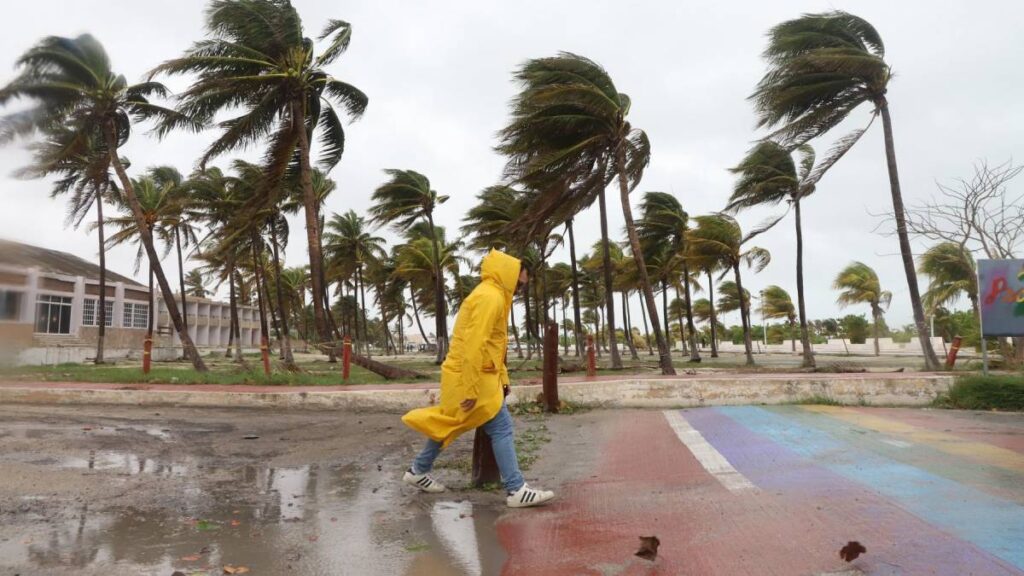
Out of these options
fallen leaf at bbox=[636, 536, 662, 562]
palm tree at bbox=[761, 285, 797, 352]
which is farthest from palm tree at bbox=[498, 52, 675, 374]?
palm tree at bbox=[761, 285, 797, 352]

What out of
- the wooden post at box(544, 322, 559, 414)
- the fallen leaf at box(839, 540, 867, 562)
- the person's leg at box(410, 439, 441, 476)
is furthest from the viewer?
the wooden post at box(544, 322, 559, 414)

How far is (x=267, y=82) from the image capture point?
15641 mm

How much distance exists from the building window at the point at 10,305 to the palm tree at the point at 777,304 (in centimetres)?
5573

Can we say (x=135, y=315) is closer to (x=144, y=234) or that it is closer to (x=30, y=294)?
(x=144, y=234)

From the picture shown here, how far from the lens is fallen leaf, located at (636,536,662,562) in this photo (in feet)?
9.74

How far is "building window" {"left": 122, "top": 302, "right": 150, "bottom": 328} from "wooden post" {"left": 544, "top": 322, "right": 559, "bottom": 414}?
37.1 metres

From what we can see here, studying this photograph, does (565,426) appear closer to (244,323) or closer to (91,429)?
(91,429)

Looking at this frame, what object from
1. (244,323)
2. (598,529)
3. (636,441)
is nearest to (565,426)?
(636,441)

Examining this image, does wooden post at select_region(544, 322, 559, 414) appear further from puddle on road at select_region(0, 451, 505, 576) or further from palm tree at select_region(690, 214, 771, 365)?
palm tree at select_region(690, 214, 771, 365)

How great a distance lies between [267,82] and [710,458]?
47.7 ft

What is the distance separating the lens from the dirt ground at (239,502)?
10.2 ft

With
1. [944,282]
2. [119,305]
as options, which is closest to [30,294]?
[944,282]

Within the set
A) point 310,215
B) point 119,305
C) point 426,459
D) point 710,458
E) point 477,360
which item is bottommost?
point 710,458

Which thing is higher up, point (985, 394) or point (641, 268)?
point (641, 268)
